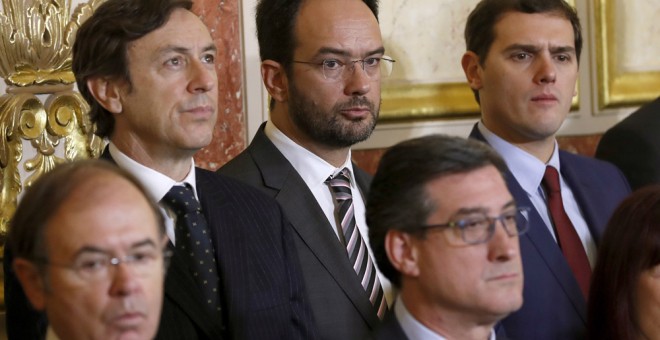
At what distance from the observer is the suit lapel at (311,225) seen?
3602 mm

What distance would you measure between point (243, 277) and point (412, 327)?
0.55 m

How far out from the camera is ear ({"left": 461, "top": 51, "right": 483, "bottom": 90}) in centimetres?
424

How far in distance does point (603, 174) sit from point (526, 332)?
32.7 inches

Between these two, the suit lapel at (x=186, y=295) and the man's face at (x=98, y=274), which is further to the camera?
the suit lapel at (x=186, y=295)

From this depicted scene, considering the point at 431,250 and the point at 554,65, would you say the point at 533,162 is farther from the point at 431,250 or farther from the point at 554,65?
the point at 431,250

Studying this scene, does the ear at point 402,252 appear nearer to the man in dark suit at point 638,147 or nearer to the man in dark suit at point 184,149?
the man in dark suit at point 184,149

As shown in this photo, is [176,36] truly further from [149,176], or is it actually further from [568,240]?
[568,240]

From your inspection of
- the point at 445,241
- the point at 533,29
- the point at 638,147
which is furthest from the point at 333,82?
the point at 638,147

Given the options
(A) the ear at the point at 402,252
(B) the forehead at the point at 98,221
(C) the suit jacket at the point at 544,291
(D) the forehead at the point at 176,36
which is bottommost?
(C) the suit jacket at the point at 544,291

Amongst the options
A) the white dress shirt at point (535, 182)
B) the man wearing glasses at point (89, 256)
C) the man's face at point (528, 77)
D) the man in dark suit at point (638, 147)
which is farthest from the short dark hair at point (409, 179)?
the man in dark suit at point (638, 147)

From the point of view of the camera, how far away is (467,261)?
288 centimetres

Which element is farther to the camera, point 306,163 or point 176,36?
point 306,163

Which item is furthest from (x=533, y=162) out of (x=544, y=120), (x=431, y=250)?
(x=431, y=250)

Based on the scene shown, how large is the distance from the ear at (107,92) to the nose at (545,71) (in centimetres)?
143
